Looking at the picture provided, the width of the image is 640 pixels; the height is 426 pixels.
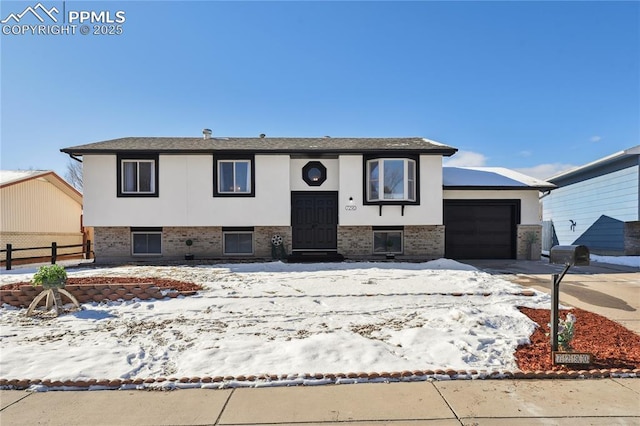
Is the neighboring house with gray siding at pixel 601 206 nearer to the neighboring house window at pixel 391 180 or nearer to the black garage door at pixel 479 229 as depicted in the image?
the black garage door at pixel 479 229

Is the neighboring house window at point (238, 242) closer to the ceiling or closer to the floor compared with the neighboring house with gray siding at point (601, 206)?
closer to the floor

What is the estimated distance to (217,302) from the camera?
690 cm

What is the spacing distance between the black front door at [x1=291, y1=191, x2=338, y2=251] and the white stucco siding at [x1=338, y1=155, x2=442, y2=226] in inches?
24.9

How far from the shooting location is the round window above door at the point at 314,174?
561 inches

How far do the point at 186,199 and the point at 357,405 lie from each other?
12.1m

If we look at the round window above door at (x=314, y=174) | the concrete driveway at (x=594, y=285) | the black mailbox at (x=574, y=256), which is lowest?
the concrete driveway at (x=594, y=285)

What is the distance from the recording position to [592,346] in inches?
180

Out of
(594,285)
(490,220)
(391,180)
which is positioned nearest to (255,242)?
(391,180)

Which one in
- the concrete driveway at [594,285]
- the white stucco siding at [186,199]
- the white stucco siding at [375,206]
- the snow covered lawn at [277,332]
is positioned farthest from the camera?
the white stucco siding at [375,206]

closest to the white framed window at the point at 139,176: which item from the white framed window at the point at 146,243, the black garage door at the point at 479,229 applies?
the white framed window at the point at 146,243

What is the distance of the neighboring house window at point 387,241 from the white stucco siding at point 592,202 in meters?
10.6

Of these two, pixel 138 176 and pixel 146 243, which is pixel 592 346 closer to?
pixel 146 243

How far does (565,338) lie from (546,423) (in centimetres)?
155

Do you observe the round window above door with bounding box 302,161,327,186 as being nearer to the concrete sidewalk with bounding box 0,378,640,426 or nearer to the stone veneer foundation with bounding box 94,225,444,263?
the stone veneer foundation with bounding box 94,225,444,263
